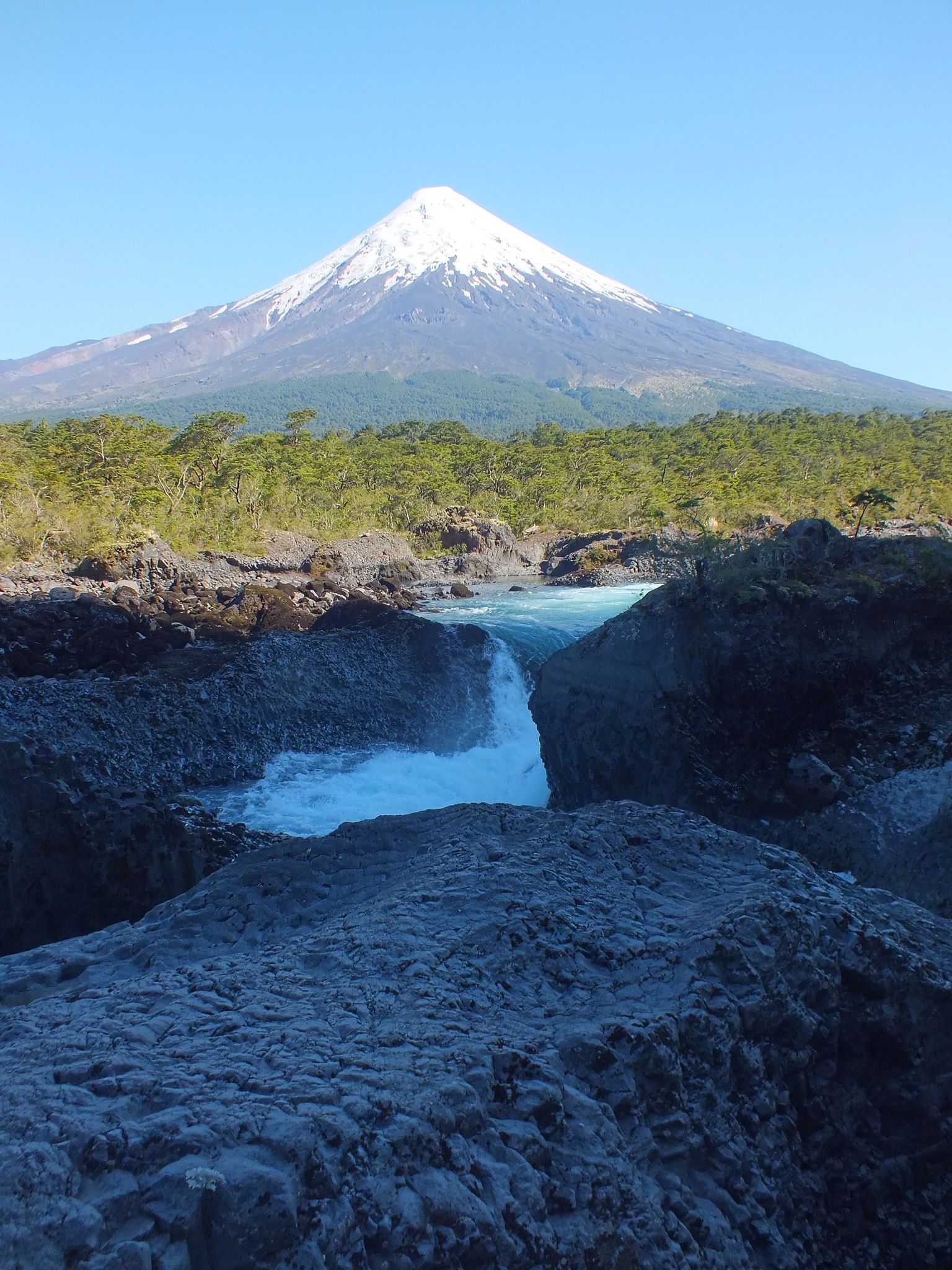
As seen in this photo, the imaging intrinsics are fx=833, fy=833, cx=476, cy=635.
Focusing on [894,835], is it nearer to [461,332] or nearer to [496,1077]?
[496,1077]

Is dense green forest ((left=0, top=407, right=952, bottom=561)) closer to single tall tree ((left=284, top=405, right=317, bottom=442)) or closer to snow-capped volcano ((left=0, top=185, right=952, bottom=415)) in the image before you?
single tall tree ((left=284, top=405, right=317, bottom=442))

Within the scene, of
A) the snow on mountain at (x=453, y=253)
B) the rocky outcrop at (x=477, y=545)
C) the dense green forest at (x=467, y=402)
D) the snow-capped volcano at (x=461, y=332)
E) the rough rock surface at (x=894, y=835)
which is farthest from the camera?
the snow on mountain at (x=453, y=253)

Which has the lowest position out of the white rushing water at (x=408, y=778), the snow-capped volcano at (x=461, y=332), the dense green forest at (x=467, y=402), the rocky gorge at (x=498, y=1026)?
the white rushing water at (x=408, y=778)

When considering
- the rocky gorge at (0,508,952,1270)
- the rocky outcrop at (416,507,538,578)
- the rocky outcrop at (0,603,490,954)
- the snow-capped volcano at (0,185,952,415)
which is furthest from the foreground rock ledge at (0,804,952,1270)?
the snow-capped volcano at (0,185,952,415)

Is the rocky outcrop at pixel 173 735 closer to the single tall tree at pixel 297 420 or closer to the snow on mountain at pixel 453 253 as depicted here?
the single tall tree at pixel 297 420

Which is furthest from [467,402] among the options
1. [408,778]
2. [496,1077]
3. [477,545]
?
[496,1077]

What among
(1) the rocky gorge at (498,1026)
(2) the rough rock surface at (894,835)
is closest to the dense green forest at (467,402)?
(2) the rough rock surface at (894,835)

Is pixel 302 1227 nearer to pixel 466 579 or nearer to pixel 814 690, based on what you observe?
pixel 814 690
